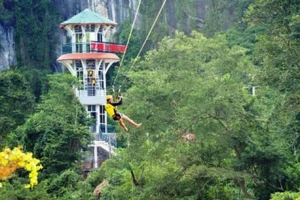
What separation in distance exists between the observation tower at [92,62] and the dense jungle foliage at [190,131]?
4349 mm

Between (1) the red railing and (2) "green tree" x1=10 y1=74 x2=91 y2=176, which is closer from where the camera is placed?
(2) "green tree" x1=10 y1=74 x2=91 y2=176

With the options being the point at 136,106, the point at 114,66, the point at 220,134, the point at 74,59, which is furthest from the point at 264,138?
the point at 114,66

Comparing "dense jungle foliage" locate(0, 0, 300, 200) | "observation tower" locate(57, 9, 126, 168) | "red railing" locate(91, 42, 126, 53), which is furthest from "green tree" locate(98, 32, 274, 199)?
"red railing" locate(91, 42, 126, 53)

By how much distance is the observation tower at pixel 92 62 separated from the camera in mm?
40594

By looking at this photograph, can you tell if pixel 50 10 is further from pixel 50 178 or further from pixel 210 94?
pixel 210 94

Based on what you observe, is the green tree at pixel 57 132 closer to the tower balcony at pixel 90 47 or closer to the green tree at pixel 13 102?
the green tree at pixel 13 102

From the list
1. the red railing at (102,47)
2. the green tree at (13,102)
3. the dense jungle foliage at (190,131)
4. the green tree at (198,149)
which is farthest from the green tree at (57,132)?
the red railing at (102,47)

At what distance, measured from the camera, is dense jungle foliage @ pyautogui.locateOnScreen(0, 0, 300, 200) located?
22.1 meters

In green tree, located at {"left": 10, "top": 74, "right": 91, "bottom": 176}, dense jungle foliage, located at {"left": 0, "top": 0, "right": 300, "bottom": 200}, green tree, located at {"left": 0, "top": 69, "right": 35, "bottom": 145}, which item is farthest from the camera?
green tree, located at {"left": 0, "top": 69, "right": 35, "bottom": 145}

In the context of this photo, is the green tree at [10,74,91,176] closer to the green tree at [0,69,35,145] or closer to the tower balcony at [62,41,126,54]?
the green tree at [0,69,35,145]

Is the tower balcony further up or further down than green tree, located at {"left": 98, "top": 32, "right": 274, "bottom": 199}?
further up

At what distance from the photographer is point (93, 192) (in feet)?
95.6

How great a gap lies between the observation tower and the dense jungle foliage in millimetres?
4349

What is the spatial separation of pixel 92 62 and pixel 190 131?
18544 mm
